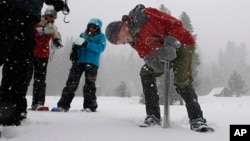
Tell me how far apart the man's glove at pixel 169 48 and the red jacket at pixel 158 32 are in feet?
0.48

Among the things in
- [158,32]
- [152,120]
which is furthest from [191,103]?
[158,32]

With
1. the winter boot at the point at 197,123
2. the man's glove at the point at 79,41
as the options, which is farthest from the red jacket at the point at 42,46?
the winter boot at the point at 197,123

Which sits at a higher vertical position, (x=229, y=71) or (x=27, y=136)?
(x=229, y=71)

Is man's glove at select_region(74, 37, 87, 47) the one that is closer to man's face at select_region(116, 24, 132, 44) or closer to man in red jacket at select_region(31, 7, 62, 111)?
man in red jacket at select_region(31, 7, 62, 111)

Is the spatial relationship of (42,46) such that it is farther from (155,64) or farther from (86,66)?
(155,64)

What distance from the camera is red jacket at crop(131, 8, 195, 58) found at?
4.01 metres

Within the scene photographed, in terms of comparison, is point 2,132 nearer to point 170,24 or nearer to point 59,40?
point 170,24

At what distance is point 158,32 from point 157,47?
0.19 meters

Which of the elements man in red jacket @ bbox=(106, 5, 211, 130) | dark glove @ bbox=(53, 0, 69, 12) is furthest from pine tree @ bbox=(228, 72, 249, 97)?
dark glove @ bbox=(53, 0, 69, 12)

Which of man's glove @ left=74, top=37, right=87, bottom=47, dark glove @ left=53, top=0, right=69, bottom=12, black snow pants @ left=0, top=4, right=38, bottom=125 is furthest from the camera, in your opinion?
man's glove @ left=74, top=37, right=87, bottom=47

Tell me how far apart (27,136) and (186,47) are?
2.18m

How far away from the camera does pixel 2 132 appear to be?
3062 mm

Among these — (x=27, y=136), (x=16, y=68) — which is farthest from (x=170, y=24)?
(x=27, y=136)

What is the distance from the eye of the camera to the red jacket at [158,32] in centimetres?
401
